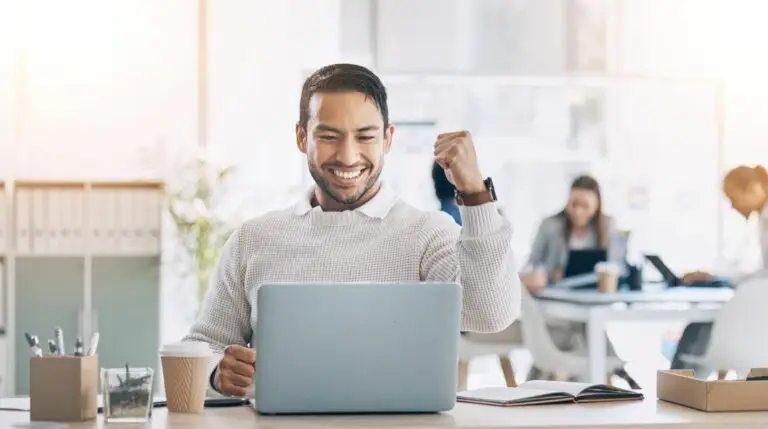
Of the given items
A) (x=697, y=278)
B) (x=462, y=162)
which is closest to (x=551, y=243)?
(x=697, y=278)

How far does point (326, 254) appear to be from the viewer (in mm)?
2592

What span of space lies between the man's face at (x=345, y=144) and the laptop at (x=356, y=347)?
65cm

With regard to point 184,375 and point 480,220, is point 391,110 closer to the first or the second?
point 480,220

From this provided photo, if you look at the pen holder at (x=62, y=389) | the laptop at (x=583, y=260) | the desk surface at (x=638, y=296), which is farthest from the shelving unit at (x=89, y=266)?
the pen holder at (x=62, y=389)

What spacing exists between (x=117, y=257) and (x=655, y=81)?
3522mm

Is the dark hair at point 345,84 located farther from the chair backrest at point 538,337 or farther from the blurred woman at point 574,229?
the blurred woman at point 574,229

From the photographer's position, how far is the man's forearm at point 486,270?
2.32 meters

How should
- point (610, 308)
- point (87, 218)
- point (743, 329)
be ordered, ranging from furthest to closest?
point (87, 218) < point (610, 308) < point (743, 329)

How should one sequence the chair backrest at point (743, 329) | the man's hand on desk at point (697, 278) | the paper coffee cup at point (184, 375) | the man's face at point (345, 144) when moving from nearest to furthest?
the paper coffee cup at point (184, 375) → the man's face at point (345, 144) → the chair backrest at point (743, 329) → the man's hand on desk at point (697, 278)

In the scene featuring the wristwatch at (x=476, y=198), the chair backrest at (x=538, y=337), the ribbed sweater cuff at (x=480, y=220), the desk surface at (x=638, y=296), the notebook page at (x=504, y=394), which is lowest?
the chair backrest at (x=538, y=337)

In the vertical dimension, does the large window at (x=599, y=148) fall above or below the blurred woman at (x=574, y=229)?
above

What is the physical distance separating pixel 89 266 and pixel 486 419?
409cm

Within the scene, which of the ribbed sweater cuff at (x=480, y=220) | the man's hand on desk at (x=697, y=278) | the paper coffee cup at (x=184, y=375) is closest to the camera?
the paper coffee cup at (x=184, y=375)

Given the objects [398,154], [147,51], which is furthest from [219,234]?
[398,154]
